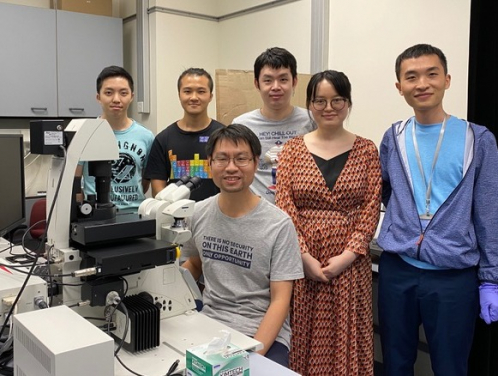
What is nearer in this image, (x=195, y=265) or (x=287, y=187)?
(x=195, y=265)

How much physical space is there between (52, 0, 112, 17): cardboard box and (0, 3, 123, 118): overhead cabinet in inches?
2.1

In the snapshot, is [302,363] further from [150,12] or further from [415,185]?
[150,12]

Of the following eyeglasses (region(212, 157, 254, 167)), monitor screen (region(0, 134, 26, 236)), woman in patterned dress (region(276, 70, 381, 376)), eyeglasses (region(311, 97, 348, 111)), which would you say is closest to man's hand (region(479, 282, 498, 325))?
woman in patterned dress (region(276, 70, 381, 376))

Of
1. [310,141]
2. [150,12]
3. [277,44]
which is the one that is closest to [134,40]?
[150,12]

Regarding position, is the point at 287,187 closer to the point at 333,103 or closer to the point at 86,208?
the point at 333,103

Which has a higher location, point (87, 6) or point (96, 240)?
point (87, 6)

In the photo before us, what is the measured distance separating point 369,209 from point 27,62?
283cm

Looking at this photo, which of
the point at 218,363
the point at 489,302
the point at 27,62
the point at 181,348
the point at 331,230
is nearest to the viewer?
the point at 218,363

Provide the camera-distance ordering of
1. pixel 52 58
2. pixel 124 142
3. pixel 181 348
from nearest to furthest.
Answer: pixel 181 348, pixel 124 142, pixel 52 58

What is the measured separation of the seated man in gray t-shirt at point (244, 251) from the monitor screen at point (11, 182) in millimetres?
771

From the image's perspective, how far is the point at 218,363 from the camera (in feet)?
3.22

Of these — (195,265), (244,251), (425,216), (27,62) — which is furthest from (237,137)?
(27,62)

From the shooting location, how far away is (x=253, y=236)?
1578 millimetres

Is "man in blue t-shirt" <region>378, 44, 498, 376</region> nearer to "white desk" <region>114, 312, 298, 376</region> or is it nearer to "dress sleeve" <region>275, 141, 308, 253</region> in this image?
"dress sleeve" <region>275, 141, 308, 253</region>
